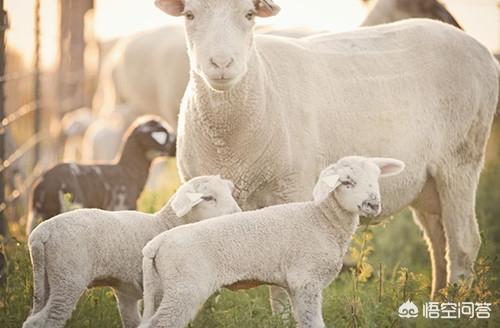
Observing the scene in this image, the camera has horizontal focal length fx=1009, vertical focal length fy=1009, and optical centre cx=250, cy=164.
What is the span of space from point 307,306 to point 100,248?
3.51ft

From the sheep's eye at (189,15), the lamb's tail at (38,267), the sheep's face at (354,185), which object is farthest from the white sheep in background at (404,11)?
the lamb's tail at (38,267)

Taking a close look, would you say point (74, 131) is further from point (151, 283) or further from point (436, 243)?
point (151, 283)

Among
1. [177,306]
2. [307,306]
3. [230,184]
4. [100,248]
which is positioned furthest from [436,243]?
[177,306]

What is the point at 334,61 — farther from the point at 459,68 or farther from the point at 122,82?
the point at 122,82

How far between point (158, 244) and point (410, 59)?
2.67 meters

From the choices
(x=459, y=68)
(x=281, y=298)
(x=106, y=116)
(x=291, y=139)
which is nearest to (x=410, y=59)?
(x=459, y=68)

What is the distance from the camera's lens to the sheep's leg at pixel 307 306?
4746 millimetres

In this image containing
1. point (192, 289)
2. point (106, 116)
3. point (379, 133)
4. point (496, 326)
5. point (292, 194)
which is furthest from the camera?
point (106, 116)

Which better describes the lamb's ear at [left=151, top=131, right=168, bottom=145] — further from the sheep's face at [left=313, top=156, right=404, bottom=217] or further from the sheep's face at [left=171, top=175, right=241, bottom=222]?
the sheep's face at [left=313, top=156, right=404, bottom=217]

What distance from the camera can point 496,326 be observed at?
16.8 feet

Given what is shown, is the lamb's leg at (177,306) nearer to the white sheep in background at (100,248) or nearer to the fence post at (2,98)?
the white sheep in background at (100,248)

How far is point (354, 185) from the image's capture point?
4914 mm

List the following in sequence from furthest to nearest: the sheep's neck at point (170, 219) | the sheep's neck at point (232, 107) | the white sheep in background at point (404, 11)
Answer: the white sheep in background at point (404, 11)
the sheep's neck at point (232, 107)
the sheep's neck at point (170, 219)

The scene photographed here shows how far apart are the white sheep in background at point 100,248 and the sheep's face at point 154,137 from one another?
2.92 m
